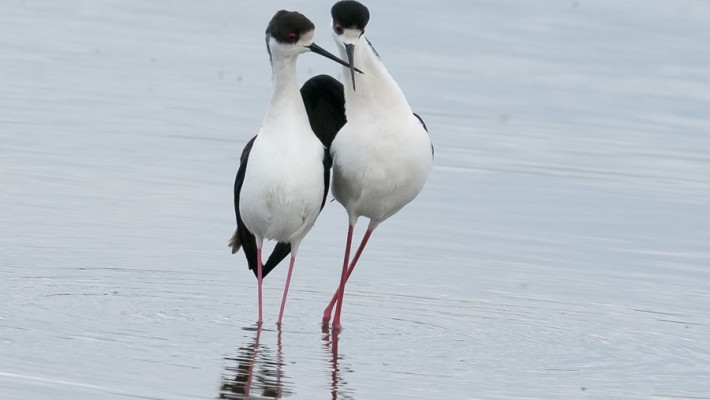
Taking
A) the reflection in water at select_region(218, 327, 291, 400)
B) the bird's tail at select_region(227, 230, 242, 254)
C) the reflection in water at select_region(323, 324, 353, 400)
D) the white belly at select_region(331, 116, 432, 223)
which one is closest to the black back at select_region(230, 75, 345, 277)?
the bird's tail at select_region(227, 230, 242, 254)

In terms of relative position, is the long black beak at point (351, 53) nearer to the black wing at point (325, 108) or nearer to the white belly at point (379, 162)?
the white belly at point (379, 162)

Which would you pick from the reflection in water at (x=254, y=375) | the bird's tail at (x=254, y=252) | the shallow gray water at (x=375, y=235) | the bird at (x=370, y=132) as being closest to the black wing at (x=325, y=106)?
the bird at (x=370, y=132)

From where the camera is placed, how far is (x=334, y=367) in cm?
884

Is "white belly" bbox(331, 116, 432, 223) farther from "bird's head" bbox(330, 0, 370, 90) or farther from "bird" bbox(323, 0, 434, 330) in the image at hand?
"bird's head" bbox(330, 0, 370, 90)

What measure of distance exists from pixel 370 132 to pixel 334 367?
1.35 meters

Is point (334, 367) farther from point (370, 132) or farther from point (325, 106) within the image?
point (325, 106)

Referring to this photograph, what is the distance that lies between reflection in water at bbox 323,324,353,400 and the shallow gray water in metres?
0.02

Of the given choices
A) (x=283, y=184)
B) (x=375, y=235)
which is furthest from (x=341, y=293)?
(x=375, y=235)

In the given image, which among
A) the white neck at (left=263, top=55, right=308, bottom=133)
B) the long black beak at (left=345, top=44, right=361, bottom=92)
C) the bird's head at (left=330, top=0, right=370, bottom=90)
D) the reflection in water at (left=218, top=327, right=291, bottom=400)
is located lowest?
the reflection in water at (left=218, top=327, right=291, bottom=400)

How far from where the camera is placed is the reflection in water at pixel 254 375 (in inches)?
324

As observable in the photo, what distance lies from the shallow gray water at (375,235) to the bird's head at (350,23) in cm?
143

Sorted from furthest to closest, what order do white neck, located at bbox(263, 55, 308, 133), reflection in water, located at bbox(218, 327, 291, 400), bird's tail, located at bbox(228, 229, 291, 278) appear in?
bird's tail, located at bbox(228, 229, 291, 278)
white neck, located at bbox(263, 55, 308, 133)
reflection in water, located at bbox(218, 327, 291, 400)

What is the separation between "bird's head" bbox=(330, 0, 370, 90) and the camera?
9.59 m

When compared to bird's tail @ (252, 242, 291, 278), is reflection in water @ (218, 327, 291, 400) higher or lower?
higher
